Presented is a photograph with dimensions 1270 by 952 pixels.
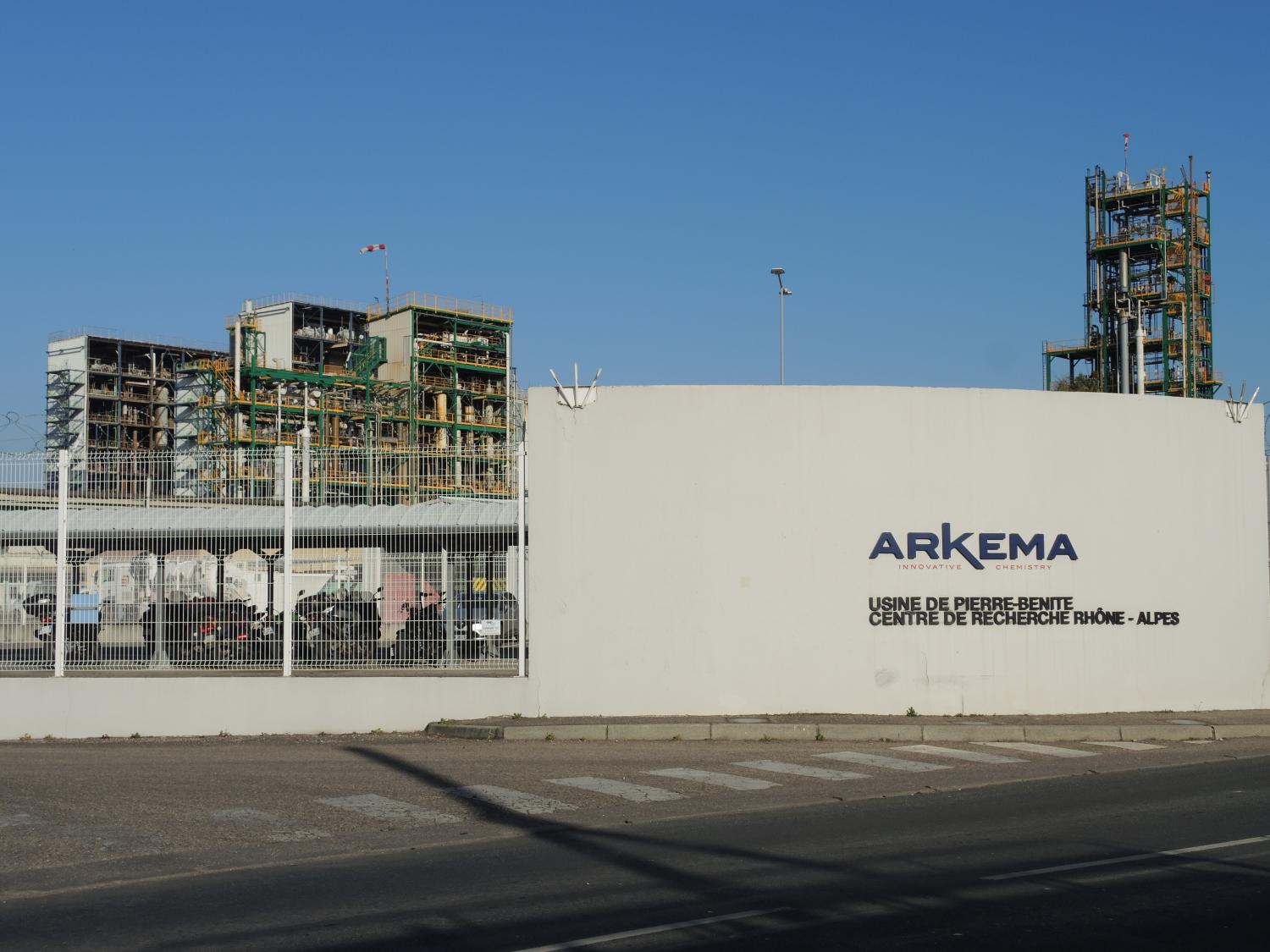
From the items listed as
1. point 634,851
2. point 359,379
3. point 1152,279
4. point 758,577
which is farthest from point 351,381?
point 634,851

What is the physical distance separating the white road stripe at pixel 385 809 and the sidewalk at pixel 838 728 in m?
4.25

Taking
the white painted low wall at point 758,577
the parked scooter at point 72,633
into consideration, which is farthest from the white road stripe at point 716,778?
the parked scooter at point 72,633

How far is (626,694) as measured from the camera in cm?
1731

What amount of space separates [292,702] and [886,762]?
25.2 ft

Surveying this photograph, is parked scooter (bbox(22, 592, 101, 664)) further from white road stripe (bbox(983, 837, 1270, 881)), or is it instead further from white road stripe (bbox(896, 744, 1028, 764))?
white road stripe (bbox(983, 837, 1270, 881))

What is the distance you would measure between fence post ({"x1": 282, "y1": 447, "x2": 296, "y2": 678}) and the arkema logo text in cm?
765

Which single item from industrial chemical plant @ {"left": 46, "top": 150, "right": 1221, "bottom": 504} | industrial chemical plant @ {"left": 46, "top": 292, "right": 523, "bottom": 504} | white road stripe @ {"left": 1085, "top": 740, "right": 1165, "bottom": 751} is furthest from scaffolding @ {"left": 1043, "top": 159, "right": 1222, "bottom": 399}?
white road stripe @ {"left": 1085, "top": 740, "right": 1165, "bottom": 751}

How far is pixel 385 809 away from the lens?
11.7 metres

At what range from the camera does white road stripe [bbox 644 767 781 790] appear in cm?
1305

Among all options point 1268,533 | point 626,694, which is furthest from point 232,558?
point 1268,533

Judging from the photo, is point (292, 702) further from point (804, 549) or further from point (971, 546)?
point (971, 546)

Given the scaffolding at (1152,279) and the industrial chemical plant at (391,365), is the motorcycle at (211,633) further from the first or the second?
the scaffolding at (1152,279)

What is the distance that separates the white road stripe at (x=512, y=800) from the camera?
11.8 metres

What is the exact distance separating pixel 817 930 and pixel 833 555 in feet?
34.8
